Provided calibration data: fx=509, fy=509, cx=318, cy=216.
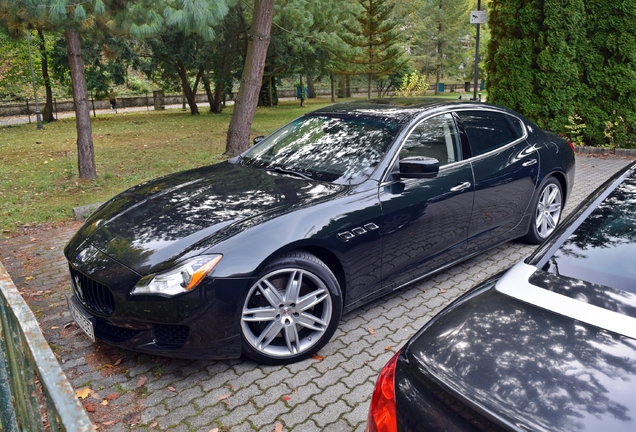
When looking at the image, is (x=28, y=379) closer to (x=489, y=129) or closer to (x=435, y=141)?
(x=435, y=141)

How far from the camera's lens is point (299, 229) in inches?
129

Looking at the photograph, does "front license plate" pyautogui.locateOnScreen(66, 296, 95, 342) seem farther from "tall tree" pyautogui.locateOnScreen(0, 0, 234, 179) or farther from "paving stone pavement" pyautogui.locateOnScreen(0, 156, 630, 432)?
"tall tree" pyautogui.locateOnScreen(0, 0, 234, 179)

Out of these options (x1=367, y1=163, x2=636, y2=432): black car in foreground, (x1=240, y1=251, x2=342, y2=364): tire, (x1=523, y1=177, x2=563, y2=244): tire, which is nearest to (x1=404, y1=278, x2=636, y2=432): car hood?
(x1=367, y1=163, x2=636, y2=432): black car in foreground

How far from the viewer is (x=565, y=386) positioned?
1.47 m

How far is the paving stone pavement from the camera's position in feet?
9.48

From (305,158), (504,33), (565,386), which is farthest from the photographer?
(504,33)

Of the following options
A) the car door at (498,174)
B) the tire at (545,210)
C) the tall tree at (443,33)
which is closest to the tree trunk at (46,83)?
the car door at (498,174)

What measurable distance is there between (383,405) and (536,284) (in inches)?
31.2

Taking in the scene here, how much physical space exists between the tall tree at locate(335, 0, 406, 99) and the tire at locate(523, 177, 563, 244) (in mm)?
22168

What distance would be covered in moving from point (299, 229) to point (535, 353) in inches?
→ 73.8

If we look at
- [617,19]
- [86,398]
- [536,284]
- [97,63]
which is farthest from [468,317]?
[97,63]

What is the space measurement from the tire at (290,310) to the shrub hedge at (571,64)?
10.5m

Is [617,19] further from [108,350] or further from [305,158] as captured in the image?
[108,350]

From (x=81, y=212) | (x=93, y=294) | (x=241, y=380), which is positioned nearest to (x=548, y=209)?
(x=241, y=380)
